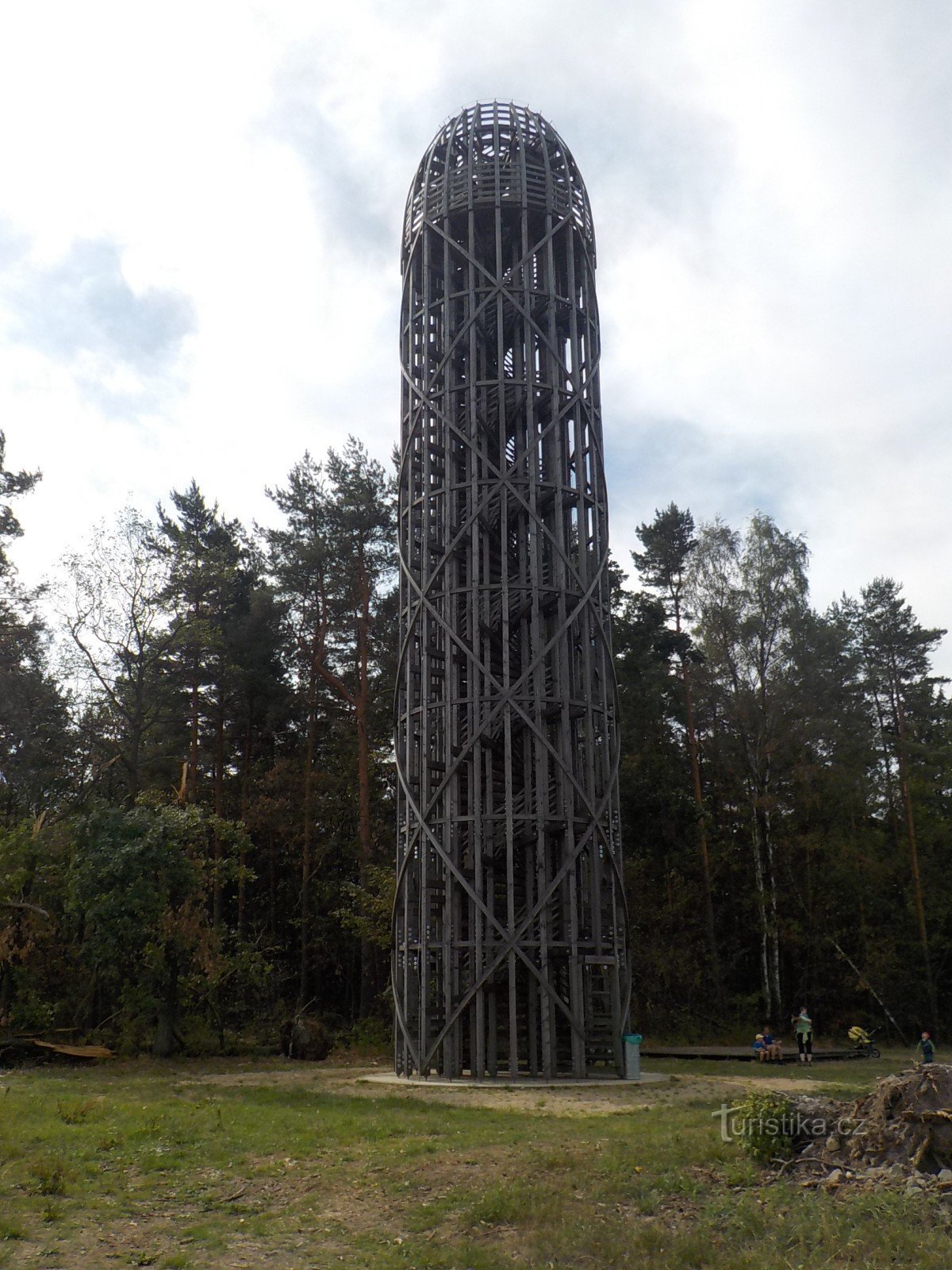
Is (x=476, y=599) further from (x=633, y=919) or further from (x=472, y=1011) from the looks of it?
(x=633, y=919)

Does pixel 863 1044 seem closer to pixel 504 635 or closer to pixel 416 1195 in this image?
pixel 504 635

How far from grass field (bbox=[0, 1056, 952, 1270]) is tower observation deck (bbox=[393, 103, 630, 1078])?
4.53 meters

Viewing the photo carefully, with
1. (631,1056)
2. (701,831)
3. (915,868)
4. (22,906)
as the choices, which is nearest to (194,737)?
(22,906)

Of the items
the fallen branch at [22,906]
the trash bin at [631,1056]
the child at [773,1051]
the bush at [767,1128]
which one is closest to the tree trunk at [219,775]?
the fallen branch at [22,906]

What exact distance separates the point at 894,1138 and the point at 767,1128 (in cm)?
90

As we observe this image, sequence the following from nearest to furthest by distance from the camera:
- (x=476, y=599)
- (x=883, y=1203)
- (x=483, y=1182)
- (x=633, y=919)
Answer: (x=883, y=1203)
(x=483, y=1182)
(x=476, y=599)
(x=633, y=919)

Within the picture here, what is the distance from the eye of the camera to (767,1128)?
7.86 m

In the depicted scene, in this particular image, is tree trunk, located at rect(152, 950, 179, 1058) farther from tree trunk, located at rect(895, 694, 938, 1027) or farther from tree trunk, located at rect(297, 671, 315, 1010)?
tree trunk, located at rect(895, 694, 938, 1027)

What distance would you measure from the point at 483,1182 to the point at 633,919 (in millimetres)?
20699

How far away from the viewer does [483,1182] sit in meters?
7.63

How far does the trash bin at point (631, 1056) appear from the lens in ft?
51.3

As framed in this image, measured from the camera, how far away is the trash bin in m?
15.6

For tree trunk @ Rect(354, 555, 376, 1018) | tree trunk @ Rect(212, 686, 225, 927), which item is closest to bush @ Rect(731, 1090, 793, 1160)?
tree trunk @ Rect(354, 555, 376, 1018)

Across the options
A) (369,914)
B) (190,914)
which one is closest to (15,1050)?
(190,914)
